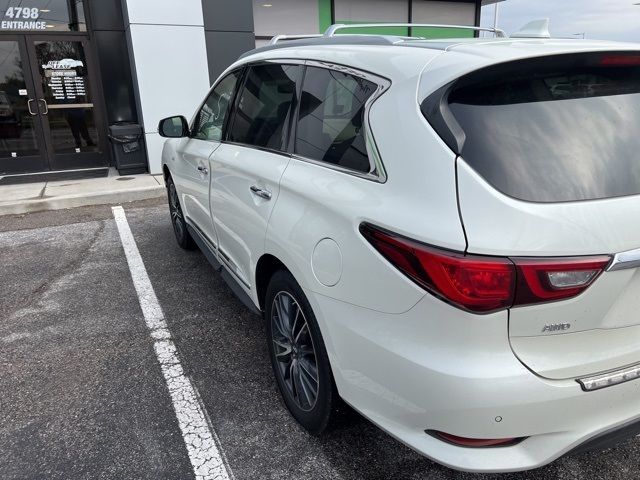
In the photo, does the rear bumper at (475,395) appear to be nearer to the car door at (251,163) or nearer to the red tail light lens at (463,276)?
the red tail light lens at (463,276)

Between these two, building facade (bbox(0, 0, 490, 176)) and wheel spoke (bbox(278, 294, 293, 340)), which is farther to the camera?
building facade (bbox(0, 0, 490, 176))

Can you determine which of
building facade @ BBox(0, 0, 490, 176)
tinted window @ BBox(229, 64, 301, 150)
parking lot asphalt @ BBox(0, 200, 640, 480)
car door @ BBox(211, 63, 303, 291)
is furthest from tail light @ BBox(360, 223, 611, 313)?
building facade @ BBox(0, 0, 490, 176)

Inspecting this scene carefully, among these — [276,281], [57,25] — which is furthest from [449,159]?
[57,25]

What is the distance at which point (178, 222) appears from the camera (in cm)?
544

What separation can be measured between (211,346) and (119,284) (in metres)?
1.64

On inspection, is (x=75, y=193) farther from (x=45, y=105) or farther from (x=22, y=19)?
(x=22, y=19)

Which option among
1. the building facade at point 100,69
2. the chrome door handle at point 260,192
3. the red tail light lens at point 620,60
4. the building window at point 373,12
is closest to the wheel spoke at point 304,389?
the chrome door handle at point 260,192

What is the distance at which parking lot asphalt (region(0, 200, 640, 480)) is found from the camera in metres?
2.40

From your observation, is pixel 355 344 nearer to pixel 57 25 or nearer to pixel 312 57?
pixel 312 57

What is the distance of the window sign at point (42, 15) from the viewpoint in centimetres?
946

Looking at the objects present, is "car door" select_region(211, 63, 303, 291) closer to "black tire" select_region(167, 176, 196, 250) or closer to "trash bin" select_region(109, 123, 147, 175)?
"black tire" select_region(167, 176, 196, 250)

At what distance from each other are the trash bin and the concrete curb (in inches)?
58.9

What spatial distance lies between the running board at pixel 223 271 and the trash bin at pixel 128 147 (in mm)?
5536

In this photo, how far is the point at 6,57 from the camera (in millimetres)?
9531
